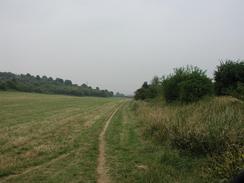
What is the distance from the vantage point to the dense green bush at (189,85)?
21.2 meters

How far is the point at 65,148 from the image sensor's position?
9.62m

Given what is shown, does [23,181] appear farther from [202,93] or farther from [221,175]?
[202,93]

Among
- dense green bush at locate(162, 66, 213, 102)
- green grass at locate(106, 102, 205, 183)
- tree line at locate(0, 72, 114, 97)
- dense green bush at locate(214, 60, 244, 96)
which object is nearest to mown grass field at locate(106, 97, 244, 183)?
green grass at locate(106, 102, 205, 183)

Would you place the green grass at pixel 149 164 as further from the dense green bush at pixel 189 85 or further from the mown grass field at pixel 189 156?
the dense green bush at pixel 189 85

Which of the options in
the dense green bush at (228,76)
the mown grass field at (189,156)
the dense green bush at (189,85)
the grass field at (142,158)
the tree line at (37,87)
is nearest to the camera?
the mown grass field at (189,156)

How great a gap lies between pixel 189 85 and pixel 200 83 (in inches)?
43.4

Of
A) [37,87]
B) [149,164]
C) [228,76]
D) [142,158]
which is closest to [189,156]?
[149,164]

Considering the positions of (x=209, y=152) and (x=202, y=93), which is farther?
(x=202, y=93)

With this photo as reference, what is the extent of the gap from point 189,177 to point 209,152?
157 centimetres

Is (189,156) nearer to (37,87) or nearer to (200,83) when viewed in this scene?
(200,83)

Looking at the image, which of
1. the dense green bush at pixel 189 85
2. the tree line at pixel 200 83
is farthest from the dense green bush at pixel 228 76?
the dense green bush at pixel 189 85

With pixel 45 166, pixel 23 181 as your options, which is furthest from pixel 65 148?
pixel 23 181

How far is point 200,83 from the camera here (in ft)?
70.1

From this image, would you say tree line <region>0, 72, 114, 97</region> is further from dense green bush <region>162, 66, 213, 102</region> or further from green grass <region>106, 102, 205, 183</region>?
green grass <region>106, 102, 205, 183</region>
